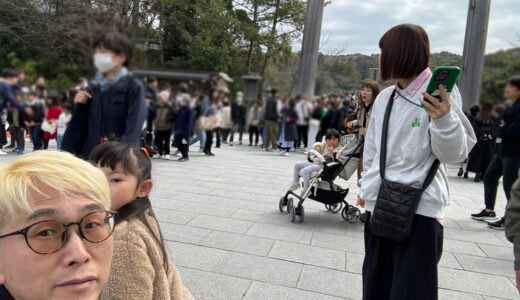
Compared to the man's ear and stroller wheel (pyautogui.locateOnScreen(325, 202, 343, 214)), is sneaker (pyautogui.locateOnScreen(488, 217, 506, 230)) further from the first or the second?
the man's ear

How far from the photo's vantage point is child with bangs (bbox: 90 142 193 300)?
116cm

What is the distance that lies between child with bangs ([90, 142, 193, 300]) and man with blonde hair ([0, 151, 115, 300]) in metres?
0.26

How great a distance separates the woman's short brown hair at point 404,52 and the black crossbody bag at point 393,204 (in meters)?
0.14

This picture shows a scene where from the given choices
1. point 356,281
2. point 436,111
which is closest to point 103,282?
point 436,111

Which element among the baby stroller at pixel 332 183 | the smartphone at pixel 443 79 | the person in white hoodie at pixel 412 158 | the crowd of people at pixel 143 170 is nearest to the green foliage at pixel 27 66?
the crowd of people at pixel 143 170

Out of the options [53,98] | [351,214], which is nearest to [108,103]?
[53,98]

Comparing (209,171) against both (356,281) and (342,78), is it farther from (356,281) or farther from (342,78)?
(342,78)

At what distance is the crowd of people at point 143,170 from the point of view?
A: 0.81 metres

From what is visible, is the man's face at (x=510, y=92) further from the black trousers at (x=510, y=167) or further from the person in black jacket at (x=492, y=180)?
the person in black jacket at (x=492, y=180)

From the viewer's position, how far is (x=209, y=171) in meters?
7.05

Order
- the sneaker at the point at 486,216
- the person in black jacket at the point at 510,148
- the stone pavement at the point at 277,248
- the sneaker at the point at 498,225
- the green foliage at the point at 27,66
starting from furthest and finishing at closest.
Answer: the sneaker at the point at 486,216, the sneaker at the point at 498,225, the person in black jacket at the point at 510,148, the stone pavement at the point at 277,248, the green foliage at the point at 27,66

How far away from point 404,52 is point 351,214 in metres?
3.03

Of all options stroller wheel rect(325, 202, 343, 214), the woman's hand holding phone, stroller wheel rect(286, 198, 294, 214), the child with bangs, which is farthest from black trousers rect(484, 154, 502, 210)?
the child with bangs

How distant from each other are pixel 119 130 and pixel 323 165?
10.7ft
